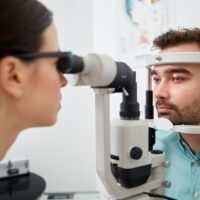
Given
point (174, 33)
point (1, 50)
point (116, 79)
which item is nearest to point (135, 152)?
point (116, 79)

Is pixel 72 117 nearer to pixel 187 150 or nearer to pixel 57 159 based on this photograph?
pixel 57 159

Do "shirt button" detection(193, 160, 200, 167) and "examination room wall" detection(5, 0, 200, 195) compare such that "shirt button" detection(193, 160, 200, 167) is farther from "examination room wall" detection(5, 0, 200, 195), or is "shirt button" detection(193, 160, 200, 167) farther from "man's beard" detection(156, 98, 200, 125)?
"examination room wall" detection(5, 0, 200, 195)

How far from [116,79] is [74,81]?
124mm

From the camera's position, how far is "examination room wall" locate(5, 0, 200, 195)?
244cm

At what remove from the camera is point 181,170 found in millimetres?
1100

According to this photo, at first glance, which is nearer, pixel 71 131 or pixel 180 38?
pixel 180 38

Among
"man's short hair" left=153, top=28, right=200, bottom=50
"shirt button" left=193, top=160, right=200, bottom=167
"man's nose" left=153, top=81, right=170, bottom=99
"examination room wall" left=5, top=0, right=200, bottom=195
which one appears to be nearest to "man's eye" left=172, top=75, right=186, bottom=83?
"man's nose" left=153, top=81, right=170, bottom=99

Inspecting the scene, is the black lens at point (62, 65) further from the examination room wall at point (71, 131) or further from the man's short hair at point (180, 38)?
the examination room wall at point (71, 131)

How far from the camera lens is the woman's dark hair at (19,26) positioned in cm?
56

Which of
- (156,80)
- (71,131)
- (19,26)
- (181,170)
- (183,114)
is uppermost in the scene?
(19,26)

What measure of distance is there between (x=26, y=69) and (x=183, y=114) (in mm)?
707

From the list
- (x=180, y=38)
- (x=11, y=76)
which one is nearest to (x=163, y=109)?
(x=180, y=38)

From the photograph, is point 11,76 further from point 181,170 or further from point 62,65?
point 181,170

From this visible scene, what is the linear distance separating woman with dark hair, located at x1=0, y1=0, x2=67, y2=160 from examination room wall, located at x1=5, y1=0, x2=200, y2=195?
69.2 inches
